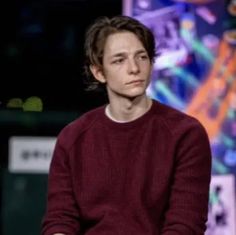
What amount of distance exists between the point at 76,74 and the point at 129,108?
124 cm

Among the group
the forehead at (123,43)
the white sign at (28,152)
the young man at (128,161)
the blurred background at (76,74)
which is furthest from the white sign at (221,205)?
the forehead at (123,43)

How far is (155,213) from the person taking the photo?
1.97m

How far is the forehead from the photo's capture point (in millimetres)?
1990

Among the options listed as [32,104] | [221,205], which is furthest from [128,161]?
[221,205]

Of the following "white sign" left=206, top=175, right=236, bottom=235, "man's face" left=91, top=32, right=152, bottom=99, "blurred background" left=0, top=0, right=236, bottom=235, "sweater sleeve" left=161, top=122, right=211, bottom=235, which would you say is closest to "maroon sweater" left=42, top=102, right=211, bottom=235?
"sweater sleeve" left=161, top=122, right=211, bottom=235

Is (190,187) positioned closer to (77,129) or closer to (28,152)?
(77,129)

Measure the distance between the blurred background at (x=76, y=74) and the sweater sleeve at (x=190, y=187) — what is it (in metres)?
1.22

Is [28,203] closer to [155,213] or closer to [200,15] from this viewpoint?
[200,15]

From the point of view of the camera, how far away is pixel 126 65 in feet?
6.50

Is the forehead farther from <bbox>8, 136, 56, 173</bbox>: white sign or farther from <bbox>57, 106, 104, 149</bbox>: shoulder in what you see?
<bbox>8, 136, 56, 173</bbox>: white sign

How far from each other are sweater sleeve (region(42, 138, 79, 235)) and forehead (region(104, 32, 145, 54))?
1.03 ft

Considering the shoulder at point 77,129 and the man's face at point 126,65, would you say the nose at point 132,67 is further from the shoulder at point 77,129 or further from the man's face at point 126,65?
the shoulder at point 77,129

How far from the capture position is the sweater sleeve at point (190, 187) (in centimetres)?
193

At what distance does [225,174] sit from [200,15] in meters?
0.70
